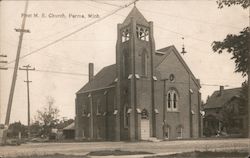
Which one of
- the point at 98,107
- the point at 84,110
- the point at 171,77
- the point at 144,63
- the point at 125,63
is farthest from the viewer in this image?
the point at 84,110

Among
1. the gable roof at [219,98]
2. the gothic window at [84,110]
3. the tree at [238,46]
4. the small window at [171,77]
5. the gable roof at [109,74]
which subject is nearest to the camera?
the tree at [238,46]

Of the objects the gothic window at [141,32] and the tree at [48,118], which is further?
the tree at [48,118]

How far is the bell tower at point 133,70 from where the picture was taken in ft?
147

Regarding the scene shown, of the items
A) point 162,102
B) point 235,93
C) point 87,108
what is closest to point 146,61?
point 162,102

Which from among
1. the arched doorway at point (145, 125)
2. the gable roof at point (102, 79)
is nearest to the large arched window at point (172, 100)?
the arched doorway at point (145, 125)

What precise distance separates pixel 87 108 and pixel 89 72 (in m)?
6.49

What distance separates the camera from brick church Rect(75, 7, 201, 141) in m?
45.2

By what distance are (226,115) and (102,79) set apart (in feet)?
52.1

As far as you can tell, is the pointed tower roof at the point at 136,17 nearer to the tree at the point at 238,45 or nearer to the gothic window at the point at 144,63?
the gothic window at the point at 144,63

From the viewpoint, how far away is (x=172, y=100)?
48406 millimetres

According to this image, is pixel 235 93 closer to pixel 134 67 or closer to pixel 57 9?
pixel 134 67

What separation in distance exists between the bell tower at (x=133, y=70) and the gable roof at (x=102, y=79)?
4.45 meters

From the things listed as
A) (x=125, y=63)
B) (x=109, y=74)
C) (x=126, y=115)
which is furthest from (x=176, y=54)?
(x=109, y=74)

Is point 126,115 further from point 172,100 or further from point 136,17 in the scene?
point 136,17
